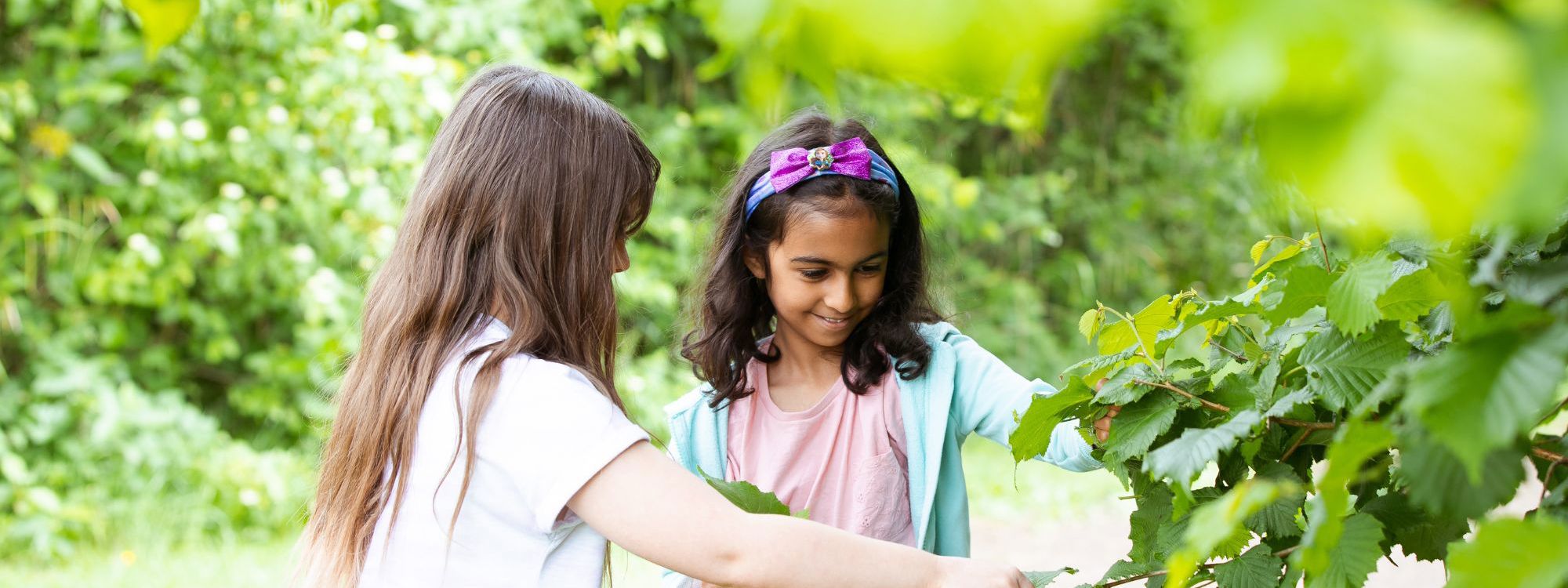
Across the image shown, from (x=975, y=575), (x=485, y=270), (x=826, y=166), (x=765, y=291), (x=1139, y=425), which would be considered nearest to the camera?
(x=1139, y=425)

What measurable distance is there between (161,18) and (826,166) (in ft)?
5.29

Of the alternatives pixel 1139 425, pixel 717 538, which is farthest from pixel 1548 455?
pixel 717 538

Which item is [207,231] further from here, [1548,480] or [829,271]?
[1548,480]

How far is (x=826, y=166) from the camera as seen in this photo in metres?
2.27

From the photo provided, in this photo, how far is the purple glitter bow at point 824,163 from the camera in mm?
2268

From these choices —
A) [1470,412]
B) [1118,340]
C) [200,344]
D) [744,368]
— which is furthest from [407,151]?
[1470,412]

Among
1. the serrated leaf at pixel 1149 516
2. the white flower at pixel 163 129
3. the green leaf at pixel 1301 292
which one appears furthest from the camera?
the white flower at pixel 163 129

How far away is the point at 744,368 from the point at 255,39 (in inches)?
129

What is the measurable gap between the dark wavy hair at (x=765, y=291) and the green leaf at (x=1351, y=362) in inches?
42.6

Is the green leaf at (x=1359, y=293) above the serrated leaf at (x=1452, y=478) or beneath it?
above

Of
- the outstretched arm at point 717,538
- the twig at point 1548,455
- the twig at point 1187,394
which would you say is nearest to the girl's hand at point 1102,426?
the twig at point 1187,394

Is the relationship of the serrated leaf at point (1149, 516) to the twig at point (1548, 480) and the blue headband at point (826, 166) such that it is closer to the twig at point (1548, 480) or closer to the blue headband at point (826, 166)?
the twig at point (1548, 480)

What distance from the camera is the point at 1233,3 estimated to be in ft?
1.39

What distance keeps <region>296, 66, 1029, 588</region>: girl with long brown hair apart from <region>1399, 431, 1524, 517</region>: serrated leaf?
76 cm
